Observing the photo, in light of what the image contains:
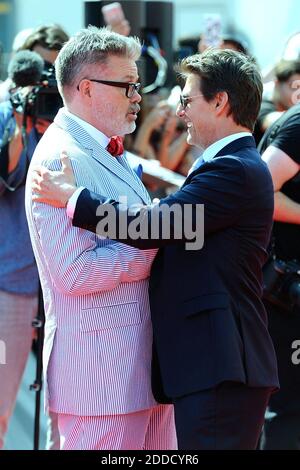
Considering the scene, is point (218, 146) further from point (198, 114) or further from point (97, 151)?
point (97, 151)

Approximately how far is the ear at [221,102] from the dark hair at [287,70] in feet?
5.38

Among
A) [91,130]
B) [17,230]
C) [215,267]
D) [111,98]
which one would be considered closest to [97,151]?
[91,130]

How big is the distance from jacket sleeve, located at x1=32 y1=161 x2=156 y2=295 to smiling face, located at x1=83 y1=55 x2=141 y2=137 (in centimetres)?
22

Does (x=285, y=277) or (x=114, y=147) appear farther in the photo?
(x=285, y=277)

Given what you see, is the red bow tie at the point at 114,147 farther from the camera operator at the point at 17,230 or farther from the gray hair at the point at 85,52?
the camera operator at the point at 17,230

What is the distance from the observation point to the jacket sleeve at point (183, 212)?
2.81m

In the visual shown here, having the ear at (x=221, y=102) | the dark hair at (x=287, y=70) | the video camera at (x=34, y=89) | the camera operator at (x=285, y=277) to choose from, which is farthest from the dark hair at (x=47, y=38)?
the ear at (x=221, y=102)

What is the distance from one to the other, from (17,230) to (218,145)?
1.40 meters

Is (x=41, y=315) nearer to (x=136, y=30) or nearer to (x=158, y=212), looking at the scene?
(x=158, y=212)

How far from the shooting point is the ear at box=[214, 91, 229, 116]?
2924 mm

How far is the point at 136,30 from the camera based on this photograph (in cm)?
517

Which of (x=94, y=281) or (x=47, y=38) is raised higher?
(x=47, y=38)

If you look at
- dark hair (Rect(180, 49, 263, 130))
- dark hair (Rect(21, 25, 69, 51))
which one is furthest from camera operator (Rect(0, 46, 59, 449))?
dark hair (Rect(180, 49, 263, 130))

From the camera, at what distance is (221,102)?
2.93m
